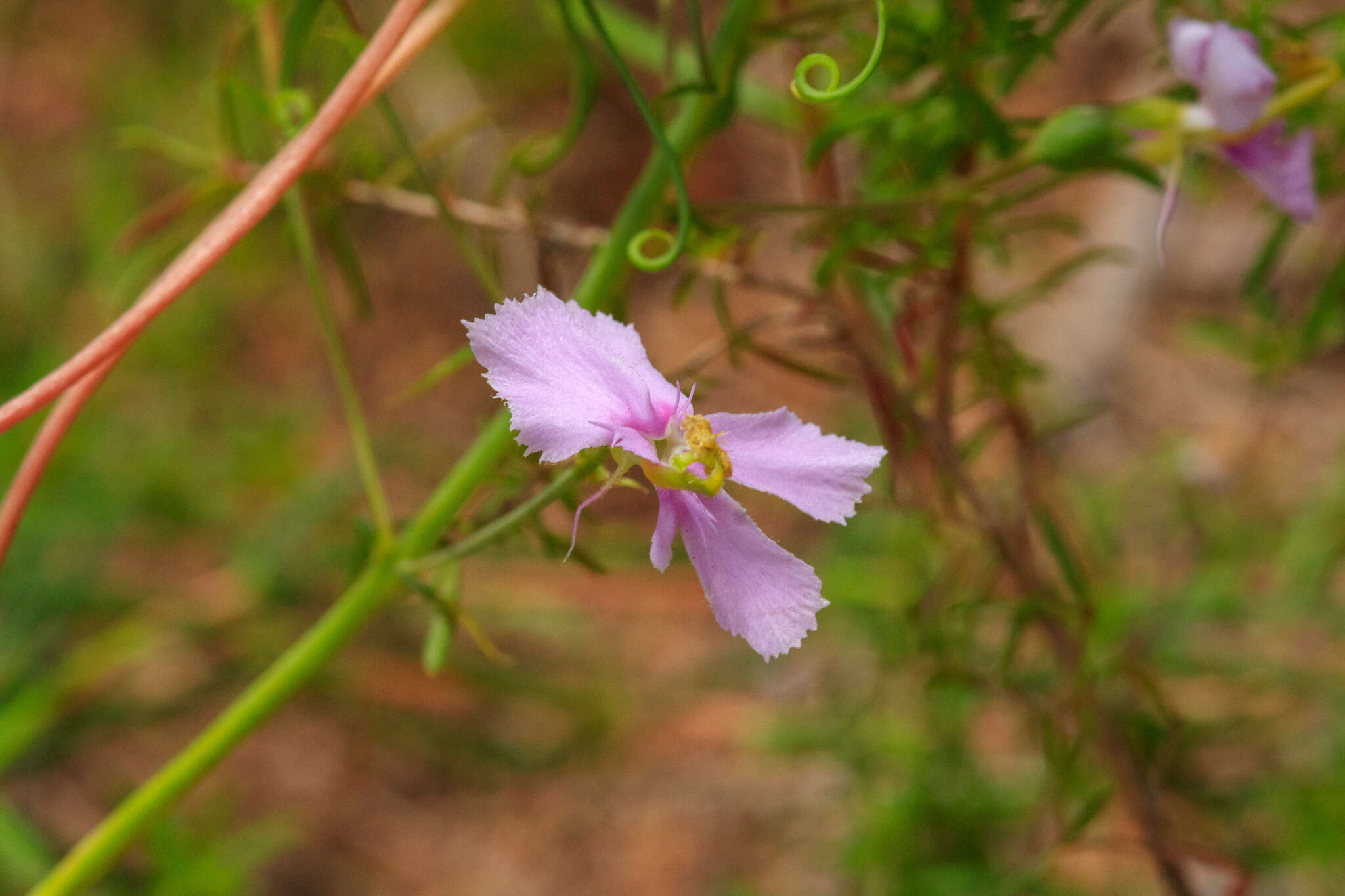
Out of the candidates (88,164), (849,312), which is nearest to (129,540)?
(88,164)

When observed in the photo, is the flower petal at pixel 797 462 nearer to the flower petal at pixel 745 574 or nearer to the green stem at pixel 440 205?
the flower petal at pixel 745 574

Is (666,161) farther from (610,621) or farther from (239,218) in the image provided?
(610,621)

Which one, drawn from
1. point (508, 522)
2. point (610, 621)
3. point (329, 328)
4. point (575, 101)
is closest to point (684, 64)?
point (575, 101)

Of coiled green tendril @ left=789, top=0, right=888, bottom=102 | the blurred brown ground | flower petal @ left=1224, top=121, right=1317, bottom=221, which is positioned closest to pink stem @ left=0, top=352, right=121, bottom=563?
coiled green tendril @ left=789, top=0, right=888, bottom=102

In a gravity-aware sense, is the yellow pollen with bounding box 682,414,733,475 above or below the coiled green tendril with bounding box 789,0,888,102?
below

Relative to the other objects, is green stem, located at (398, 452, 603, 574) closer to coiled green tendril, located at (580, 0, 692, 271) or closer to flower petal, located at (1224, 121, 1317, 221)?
coiled green tendril, located at (580, 0, 692, 271)

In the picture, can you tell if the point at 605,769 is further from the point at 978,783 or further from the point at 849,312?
the point at 849,312

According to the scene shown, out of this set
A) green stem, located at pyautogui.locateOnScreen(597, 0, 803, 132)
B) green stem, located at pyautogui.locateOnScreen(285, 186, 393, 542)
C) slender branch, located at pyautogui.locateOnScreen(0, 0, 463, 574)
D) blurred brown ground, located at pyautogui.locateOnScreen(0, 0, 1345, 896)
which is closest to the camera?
slender branch, located at pyautogui.locateOnScreen(0, 0, 463, 574)
